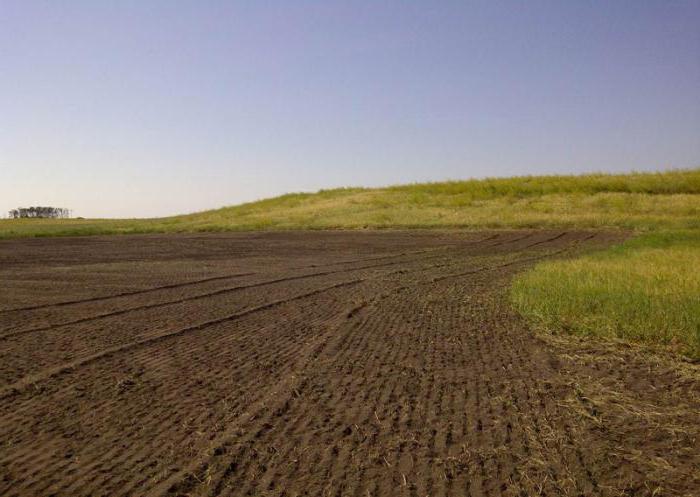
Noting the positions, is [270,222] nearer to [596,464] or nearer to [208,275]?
[208,275]

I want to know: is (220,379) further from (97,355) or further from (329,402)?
(97,355)

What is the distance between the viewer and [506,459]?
166 inches

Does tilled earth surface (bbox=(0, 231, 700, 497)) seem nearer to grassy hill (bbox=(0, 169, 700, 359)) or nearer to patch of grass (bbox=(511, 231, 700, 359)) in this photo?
patch of grass (bbox=(511, 231, 700, 359))

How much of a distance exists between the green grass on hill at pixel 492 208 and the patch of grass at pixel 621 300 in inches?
795

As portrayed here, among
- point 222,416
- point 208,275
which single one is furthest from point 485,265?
point 222,416

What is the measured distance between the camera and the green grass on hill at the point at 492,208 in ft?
117

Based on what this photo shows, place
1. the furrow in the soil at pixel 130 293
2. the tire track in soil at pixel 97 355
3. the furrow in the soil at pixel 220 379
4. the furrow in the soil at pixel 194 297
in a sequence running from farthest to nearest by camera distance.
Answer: the furrow in the soil at pixel 130 293 → the furrow in the soil at pixel 194 297 → the tire track in soil at pixel 97 355 → the furrow in the soil at pixel 220 379

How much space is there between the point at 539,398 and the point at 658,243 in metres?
17.6

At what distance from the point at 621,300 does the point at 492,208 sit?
3523cm

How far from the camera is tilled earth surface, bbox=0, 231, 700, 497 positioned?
4039 millimetres

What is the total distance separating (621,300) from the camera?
9.09 metres

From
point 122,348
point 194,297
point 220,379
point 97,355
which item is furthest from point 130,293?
point 220,379

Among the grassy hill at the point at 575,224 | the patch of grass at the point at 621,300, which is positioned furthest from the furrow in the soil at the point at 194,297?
the patch of grass at the point at 621,300

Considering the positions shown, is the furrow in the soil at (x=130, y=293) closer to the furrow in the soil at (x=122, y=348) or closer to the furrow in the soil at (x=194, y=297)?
the furrow in the soil at (x=194, y=297)
